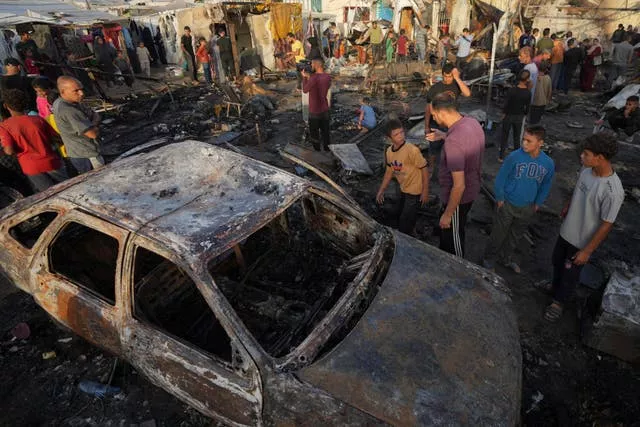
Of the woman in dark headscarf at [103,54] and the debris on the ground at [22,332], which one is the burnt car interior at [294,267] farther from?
the woman in dark headscarf at [103,54]

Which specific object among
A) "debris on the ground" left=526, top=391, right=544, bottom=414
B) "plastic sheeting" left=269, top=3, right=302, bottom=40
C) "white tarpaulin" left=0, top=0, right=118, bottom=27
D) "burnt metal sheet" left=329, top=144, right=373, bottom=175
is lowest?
"debris on the ground" left=526, top=391, right=544, bottom=414

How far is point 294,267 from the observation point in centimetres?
389

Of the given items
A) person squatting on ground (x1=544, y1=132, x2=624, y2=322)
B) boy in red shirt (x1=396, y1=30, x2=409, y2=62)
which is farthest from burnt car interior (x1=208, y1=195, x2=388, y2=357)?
boy in red shirt (x1=396, y1=30, x2=409, y2=62)

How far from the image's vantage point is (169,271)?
11.4ft

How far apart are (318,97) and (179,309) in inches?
194

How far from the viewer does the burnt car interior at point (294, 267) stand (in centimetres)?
322

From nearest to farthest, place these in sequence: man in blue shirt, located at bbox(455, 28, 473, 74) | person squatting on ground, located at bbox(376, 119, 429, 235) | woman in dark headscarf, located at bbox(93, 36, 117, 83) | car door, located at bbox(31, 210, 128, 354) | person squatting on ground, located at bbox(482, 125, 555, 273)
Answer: car door, located at bbox(31, 210, 128, 354)
person squatting on ground, located at bbox(482, 125, 555, 273)
person squatting on ground, located at bbox(376, 119, 429, 235)
man in blue shirt, located at bbox(455, 28, 473, 74)
woman in dark headscarf, located at bbox(93, 36, 117, 83)

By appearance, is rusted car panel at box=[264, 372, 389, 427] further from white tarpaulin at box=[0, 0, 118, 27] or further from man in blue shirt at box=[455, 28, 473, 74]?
white tarpaulin at box=[0, 0, 118, 27]

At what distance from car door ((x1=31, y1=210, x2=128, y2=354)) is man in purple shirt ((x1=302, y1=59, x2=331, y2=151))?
472 cm

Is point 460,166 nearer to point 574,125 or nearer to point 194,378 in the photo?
point 194,378

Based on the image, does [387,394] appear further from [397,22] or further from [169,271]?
[397,22]

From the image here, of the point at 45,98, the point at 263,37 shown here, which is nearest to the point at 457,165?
the point at 45,98

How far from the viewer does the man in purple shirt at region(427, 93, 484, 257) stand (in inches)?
140

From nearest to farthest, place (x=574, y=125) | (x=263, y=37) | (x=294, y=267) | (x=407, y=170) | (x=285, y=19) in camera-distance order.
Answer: (x=294, y=267) → (x=407, y=170) → (x=574, y=125) → (x=263, y=37) → (x=285, y=19)
